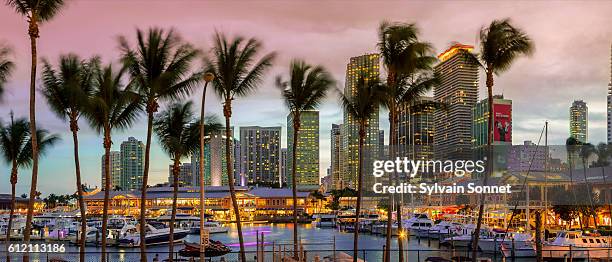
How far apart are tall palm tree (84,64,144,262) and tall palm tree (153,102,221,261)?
300 cm

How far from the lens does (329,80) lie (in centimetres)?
3008

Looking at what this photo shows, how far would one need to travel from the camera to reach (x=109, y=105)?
27453 mm

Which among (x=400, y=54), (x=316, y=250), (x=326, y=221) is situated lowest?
(x=326, y=221)

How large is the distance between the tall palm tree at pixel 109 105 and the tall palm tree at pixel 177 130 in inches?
118

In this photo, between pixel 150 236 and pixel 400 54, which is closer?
pixel 400 54

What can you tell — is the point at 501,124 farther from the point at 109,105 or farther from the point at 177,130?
the point at 109,105

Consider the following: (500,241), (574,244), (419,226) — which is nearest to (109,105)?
(574,244)

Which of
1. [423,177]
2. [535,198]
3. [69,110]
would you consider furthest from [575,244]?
[69,110]

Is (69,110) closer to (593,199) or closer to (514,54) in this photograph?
(514,54)

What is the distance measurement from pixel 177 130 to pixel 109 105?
4.97 metres

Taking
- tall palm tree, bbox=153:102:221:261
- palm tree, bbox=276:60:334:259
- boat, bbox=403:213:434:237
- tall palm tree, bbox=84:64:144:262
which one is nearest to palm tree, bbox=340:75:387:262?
palm tree, bbox=276:60:334:259

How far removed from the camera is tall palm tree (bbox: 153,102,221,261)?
103 ft

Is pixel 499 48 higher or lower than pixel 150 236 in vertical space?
higher

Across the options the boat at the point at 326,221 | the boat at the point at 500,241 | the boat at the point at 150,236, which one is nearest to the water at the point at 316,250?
the boat at the point at 150,236
